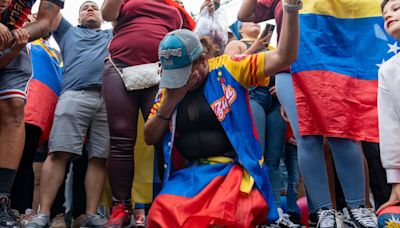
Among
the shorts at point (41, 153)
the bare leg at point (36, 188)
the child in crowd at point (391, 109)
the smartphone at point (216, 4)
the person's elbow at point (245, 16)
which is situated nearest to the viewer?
the child in crowd at point (391, 109)

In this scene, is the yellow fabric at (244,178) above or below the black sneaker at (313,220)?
above

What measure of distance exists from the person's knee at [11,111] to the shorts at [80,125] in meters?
0.55

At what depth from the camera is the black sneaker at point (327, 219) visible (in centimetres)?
227

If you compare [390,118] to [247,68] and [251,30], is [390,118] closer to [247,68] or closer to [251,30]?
[247,68]

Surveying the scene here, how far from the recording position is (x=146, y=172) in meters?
3.22

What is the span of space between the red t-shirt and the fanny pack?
3.6 inches

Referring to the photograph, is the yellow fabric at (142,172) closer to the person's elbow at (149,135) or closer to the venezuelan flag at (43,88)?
the venezuelan flag at (43,88)

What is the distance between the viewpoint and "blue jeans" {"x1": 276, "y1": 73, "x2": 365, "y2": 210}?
238cm

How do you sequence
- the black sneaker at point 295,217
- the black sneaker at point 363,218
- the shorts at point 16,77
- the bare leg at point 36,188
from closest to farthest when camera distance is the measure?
the black sneaker at point 363,218
the shorts at point 16,77
the black sneaker at point 295,217
the bare leg at point 36,188

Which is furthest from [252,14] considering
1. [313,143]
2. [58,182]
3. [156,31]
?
[58,182]

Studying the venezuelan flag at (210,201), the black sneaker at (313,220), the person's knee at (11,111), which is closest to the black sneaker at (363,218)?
the black sneaker at (313,220)

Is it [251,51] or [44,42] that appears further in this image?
[44,42]

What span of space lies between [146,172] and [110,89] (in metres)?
0.65

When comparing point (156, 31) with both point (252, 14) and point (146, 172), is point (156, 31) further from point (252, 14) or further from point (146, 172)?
point (146, 172)
